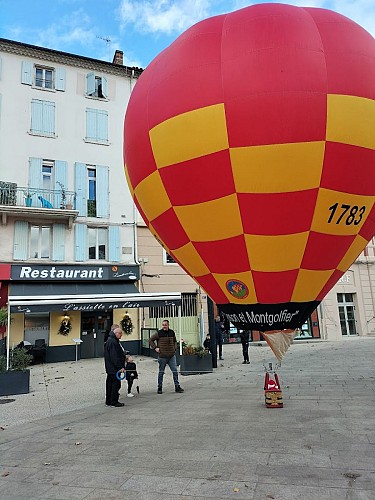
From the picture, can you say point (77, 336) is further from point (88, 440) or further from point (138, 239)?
point (88, 440)

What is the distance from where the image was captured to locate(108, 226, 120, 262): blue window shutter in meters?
17.7

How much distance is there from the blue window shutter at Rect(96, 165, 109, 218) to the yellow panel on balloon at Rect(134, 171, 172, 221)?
42.3 feet

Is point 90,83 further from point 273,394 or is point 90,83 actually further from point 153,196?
point 273,394

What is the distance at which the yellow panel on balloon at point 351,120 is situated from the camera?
170 inches

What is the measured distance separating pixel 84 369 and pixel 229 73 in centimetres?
1148

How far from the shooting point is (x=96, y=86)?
754 inches

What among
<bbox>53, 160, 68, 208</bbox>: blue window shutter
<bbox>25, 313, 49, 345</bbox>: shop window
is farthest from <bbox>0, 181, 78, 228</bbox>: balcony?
<bbox>25, 313, 49, 345</bbox>: shop window

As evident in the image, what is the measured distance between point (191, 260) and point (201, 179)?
1.25 meters

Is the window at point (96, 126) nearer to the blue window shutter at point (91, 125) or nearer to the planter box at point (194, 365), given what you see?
the blue window shutter at point (91, 125)

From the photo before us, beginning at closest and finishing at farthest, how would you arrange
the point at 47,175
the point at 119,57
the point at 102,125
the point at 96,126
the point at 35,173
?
the point at 35,173 < the point at 47,175 < the point at 96,126 < the point at 102,125 < the point at 119,57

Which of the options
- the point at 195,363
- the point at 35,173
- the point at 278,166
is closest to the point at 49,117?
the point at 35,173

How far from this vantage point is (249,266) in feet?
15.6

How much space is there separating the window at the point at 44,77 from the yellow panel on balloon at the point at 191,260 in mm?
16568

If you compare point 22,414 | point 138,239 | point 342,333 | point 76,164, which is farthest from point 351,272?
point 22,414
